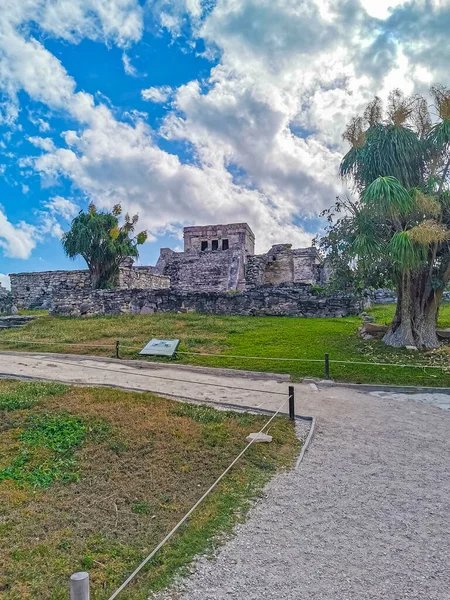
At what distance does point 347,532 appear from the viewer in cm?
Answer: 302

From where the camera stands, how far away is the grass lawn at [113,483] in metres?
2.59

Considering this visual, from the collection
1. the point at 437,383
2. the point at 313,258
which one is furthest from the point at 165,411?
the point at 313,258

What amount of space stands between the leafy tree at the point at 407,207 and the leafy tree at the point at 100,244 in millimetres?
13795

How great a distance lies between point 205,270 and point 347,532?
24.6 metres

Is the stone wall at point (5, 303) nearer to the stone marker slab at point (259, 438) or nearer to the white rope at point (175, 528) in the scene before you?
the stone marker slab at point (259, 438)

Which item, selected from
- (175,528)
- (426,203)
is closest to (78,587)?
(175,528)

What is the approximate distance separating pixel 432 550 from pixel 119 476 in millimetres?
2632

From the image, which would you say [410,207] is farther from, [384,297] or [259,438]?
[384,297]

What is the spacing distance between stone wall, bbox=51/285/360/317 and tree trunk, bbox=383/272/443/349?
5732 mm

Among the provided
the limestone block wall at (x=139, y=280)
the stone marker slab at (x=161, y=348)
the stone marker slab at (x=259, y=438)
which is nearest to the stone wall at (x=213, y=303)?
the limestone block wall at (x=139, y=280)

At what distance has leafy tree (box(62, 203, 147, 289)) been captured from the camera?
21.2 metres

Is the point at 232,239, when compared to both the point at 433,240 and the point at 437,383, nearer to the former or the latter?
the point at 433,240

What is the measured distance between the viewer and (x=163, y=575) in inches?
99.4

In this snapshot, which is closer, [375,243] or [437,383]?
[437,383]
